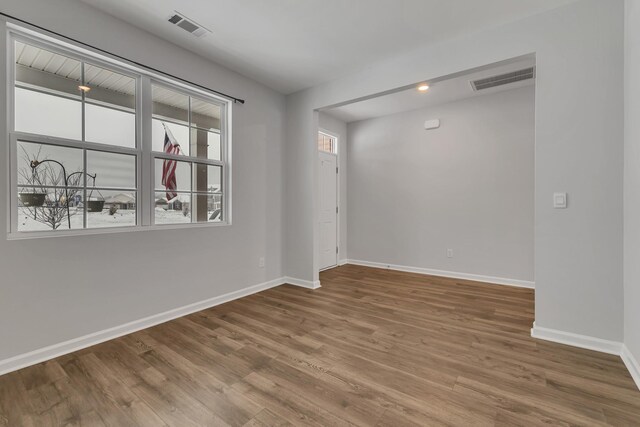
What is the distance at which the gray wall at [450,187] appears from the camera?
4.19 meters

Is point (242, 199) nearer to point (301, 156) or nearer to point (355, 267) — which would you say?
point (301, 156)

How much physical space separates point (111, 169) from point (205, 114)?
4.17ft

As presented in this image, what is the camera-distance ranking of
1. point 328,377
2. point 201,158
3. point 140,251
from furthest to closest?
point 201,158 < point 140,251 < point 328,377

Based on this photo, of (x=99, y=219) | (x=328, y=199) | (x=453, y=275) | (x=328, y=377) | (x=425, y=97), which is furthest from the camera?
(x=328, y=199)

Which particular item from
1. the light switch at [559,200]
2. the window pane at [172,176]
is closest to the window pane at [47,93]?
the window pane at [172,176]

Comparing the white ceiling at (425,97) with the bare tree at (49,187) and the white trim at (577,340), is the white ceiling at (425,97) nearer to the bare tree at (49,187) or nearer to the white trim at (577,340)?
the white trim at (577,340)

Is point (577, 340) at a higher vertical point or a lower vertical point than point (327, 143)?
lower

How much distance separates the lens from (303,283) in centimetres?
424

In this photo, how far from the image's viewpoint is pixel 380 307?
11.0ft

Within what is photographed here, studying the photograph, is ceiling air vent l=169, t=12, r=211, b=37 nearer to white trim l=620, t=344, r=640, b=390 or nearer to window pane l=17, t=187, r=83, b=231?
window pane l=17, t=187, r=83, b=231

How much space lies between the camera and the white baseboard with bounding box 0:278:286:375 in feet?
6.91

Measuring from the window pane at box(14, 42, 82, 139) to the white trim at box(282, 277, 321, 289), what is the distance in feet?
9.90

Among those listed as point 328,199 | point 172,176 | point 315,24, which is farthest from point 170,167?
point 328,199

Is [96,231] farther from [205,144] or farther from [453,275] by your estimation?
[453,275]
